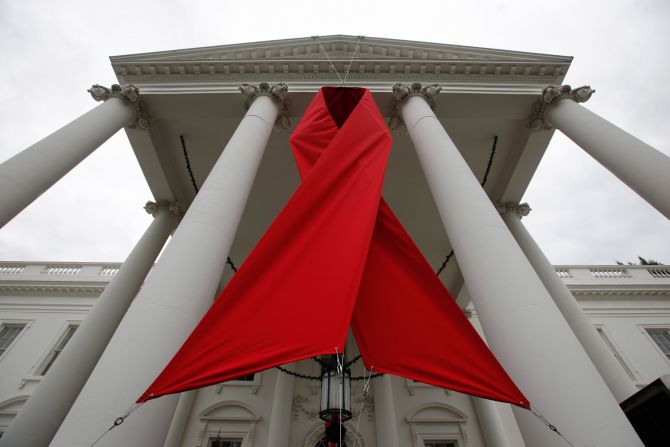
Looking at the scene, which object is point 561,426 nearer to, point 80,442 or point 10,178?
point 80,442

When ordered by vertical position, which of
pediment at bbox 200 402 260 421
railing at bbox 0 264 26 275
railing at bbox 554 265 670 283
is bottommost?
pediment at bbox 200 402 260 421

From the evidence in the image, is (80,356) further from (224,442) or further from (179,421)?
(224,442)

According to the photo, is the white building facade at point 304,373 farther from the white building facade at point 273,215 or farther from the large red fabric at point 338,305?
the large red fabric at point 338,305

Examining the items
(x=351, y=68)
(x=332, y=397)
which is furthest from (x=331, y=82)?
(x=332, y=397)

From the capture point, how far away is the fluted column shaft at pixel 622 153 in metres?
4.93

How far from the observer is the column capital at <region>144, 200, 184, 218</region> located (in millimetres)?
9969

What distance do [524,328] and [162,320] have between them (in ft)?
13.7

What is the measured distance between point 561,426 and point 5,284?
21292mm

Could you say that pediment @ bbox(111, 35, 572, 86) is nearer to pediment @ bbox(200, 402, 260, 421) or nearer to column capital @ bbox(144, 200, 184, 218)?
column capital @ bbox(144, 200, 184, 218)

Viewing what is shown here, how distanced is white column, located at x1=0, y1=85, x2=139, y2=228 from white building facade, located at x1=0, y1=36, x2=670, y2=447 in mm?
32

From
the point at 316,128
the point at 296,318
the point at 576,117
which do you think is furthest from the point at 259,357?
the point at 576,117

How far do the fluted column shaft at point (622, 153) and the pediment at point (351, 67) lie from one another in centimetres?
145

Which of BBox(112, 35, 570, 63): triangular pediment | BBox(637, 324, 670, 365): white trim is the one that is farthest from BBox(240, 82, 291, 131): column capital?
BBox(637, 324, 670, 365): white trim

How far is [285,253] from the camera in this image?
11.7 feet
